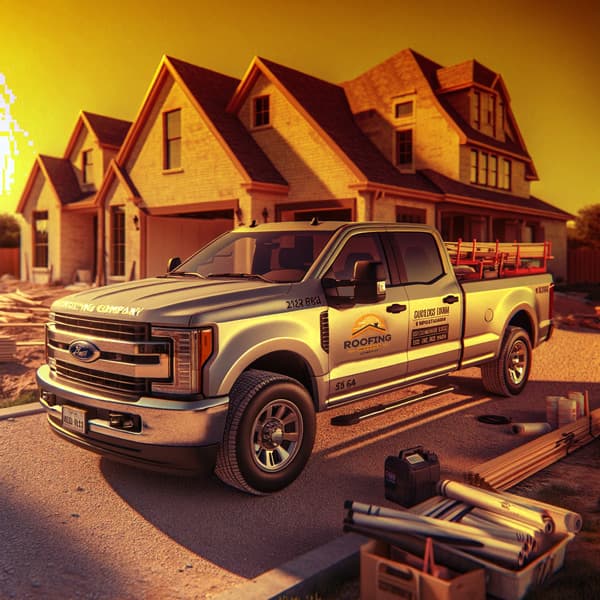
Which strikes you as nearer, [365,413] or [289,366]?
[289,366]

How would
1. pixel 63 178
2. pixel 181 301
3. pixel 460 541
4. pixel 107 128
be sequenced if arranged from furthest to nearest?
pixel 63 178, pixel 107 128, pixel 181 301, pixel 460 541

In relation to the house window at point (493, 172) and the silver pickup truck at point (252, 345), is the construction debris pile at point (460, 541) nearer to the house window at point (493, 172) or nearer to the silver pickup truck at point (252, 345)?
the silver pickup truck at point (252, 345)

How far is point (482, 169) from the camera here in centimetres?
2498

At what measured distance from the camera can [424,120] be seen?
23375 millimetres

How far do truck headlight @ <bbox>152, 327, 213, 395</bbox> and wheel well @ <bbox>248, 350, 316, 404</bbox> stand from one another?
2.68 feet

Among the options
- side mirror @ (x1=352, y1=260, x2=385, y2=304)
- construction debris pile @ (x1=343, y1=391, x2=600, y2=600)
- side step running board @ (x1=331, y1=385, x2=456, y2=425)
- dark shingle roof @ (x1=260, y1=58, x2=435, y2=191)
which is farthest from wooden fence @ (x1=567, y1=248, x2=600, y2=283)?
construction debris pile @ (x1=343, y1=391, x2=600, y2=600)

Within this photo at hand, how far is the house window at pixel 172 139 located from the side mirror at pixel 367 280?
1805cm

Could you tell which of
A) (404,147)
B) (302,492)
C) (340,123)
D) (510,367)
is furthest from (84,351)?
(404,147)

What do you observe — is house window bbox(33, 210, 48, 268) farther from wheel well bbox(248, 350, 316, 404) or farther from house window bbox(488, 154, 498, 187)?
wheel well bbox(248, 350, 316, 404)

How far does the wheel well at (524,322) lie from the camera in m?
8.52

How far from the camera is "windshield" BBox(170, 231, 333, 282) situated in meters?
5.95

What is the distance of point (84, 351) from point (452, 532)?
2973mm

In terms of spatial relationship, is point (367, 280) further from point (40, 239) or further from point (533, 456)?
point (40, 239)

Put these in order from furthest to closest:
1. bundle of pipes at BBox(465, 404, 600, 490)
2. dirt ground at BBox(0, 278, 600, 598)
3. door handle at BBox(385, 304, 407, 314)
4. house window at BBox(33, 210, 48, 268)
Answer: house window at BBox(33, 210, 48, 268) → door handle at BBox(385, 304, 407, 314) → bundle of pipes at BBox(465, 404, 600, 490) → dirt ground at BBox(0, 278, 600, 598)
